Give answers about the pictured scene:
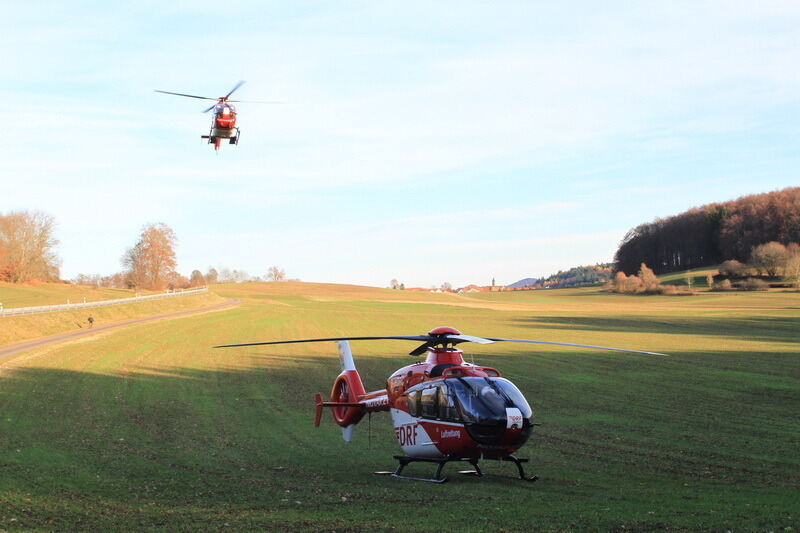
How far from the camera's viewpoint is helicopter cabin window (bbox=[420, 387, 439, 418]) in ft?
50.2

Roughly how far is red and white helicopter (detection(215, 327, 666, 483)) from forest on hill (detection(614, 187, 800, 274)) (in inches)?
5703

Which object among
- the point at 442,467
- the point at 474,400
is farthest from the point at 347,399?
the point at 474,400

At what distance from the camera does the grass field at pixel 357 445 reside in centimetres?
1156

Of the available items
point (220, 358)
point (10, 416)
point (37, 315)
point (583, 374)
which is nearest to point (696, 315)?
point (583, 374)

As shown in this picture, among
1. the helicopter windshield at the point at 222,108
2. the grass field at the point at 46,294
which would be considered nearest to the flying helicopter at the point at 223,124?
the helicopter windshield at the point at 222,108

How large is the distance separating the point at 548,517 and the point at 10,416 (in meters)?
19.8

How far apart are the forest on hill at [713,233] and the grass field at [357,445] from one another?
368 ft

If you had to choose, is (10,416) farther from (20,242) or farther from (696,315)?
(20,242)

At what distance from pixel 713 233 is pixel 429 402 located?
169 m

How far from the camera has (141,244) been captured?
12388 cm

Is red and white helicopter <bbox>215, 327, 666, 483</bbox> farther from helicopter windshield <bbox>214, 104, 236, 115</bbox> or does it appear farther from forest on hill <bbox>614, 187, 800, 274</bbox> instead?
forest on hill <bbox>614, 187, 800, 274</bbox>

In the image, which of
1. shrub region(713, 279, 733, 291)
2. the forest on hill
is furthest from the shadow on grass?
the forest on hill

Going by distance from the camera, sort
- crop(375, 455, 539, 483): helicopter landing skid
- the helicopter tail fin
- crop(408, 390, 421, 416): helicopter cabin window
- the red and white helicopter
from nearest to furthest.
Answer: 1. the red and white helicopter
2. crop(375, 455, 539, 483): helicopter landing skid
3. crop(408, 390, 421, 416): helicopter cabin window
4. the helicopter tail fin

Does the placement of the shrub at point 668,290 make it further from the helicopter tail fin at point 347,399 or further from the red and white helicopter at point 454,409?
the red and white helicopter at point 454,409
